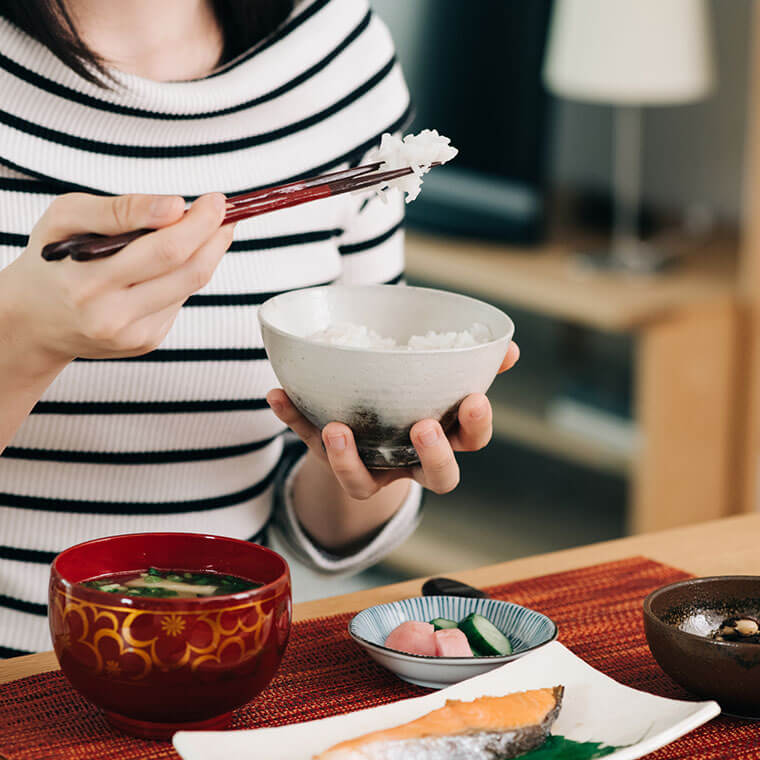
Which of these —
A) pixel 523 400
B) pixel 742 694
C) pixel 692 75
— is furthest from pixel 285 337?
→ pixel 523 400

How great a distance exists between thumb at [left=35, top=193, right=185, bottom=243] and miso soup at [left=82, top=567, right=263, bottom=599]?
0.80ft

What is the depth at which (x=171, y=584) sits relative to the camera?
773 mm

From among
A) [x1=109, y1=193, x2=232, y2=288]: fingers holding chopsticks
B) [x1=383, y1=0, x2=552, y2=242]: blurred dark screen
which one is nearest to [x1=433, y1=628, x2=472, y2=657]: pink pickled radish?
[x1=109, y1=193, x2=232, y2=288]: fingers holding chopsticks

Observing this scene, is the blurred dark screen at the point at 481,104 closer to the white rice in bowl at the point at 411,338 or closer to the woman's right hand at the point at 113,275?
the white rice in bowl at the point at 411,338

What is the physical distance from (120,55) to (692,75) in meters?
1.69

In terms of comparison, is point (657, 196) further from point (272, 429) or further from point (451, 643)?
point (451, 643)

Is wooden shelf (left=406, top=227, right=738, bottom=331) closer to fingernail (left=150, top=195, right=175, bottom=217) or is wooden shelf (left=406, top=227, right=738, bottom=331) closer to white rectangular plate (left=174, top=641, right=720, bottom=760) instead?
white rectangular plate (left=174, top=641, right=720, bottom=760)

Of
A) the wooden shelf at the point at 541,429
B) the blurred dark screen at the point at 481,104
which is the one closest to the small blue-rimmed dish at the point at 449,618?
the wooden shelf at the point at 541,429

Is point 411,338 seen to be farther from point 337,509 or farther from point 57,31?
point 57,31

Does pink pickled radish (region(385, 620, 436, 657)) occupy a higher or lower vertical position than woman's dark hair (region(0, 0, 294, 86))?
lower

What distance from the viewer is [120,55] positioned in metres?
1.24

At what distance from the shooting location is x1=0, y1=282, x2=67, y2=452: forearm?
790mm

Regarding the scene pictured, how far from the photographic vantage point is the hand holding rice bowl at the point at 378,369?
82 cm

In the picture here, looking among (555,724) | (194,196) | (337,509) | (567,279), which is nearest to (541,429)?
(567,279)
